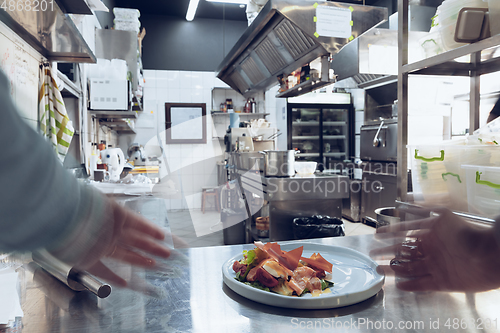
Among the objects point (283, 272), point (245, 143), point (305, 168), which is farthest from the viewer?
point (245, 143)

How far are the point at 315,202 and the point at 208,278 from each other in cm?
245

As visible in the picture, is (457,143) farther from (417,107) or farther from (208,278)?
(417,107)

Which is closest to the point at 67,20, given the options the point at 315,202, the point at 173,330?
the point at 173,330

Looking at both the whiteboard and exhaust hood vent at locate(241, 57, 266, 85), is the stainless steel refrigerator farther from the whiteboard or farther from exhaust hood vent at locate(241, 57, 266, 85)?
the whiteboard

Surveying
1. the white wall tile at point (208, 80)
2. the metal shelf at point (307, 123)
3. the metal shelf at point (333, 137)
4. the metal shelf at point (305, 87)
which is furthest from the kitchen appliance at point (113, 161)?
the metal shelf at point (333, 137)

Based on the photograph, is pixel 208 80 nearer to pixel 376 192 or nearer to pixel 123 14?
pixel 123 14

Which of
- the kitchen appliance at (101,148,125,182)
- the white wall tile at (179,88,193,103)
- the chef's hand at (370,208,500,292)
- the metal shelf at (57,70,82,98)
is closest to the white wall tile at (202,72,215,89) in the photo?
the white wall tile at (179,88,193,103)

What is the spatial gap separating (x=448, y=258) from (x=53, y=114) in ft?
6.78

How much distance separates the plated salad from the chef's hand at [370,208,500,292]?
18cm

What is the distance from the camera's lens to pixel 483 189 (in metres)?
0.74

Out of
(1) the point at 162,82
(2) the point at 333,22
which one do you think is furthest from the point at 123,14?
(2) the point at 333,22

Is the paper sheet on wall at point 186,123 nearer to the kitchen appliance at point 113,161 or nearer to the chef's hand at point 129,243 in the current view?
the kitchen appliance at point 113,161

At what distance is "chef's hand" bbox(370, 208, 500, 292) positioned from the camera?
2.18 feet

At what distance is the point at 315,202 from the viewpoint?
3.08 m
